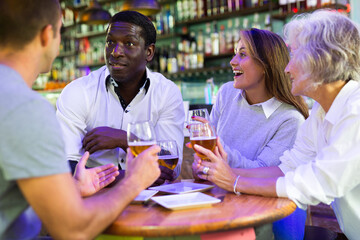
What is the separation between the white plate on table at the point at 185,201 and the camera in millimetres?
1091

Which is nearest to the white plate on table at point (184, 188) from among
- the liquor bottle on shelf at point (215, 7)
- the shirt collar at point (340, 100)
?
the shirt collar at point (340, 100)

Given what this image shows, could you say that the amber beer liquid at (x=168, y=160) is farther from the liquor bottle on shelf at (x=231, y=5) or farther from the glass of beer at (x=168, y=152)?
the liquor bottle on shelf at (x=231, y=5)

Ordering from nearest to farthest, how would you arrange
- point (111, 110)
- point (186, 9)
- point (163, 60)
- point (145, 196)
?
point (145, 196) < point (111, 110) < point (186, 9) < point (163, 60)

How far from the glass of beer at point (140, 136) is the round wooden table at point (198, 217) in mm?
178

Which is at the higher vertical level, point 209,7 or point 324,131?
point 209,7

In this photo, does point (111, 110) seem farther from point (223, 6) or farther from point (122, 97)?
point (223, 6)

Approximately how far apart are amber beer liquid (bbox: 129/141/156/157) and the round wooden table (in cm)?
16

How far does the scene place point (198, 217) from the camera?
101 centimetres

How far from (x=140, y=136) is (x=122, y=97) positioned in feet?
3.38

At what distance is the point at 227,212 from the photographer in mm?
1061

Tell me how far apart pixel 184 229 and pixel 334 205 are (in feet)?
2.55

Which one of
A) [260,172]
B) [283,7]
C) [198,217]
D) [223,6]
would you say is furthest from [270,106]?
[223,6]

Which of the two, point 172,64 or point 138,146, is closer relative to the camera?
point 138,146

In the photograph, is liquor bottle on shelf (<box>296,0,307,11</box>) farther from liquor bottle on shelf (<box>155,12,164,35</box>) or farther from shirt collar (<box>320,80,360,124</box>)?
shirt collar (<box>320,80,360,124</box>)
